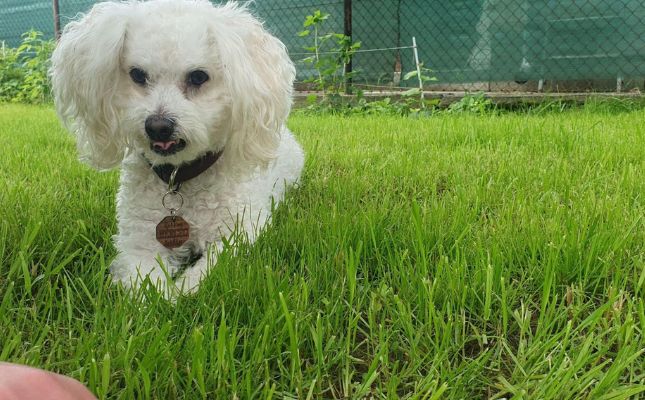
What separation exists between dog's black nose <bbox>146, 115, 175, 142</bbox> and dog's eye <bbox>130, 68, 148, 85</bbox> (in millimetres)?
237

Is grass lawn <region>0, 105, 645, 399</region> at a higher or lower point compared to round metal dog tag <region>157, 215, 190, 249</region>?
higher

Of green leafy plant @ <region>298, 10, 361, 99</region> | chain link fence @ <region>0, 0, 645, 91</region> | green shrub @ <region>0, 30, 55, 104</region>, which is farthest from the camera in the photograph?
green shrub @ <region>0, 30, 55, 104</region>

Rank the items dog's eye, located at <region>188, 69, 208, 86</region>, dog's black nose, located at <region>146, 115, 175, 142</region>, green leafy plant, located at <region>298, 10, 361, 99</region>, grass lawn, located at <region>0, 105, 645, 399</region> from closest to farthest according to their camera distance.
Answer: grass lawn, located at <region>0, 105, 645, 399</region>, dog's black nose, located at <region>146, 115, 175, 142</region>, dog's eye, located at <region>188, 69, 208, 86</region>, green leafy plant, located at <region>298, 10, 361, 99</region>

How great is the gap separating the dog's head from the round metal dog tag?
23 cm

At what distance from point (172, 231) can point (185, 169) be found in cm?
25

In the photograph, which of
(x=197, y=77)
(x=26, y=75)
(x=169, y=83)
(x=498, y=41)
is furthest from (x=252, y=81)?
(x=26, y=75)

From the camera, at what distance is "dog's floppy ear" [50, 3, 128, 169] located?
216 centimetres

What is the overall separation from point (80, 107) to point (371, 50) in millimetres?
5905

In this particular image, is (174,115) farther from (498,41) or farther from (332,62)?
(498,41)

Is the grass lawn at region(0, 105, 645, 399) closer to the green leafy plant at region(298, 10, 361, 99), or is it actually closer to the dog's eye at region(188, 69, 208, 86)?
the dog's eye at region(188, 69, 208, 86)

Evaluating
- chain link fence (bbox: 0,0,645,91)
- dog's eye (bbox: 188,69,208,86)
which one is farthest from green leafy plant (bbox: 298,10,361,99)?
dog's eye (bbox: 188,69,208,86)

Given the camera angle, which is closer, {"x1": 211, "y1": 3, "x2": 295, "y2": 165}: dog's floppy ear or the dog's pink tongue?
the dog's pink tongue

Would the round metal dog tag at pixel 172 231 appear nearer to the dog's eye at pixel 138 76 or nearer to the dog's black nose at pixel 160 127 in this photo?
the dog's black nose at pixel 160 127

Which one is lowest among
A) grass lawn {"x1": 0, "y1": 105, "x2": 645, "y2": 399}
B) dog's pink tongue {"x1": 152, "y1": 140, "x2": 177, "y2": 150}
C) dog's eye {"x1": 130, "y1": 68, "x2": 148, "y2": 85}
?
grass lawn {"x1": 0, "y1": 105, "x2": 645, "y2": 399}
